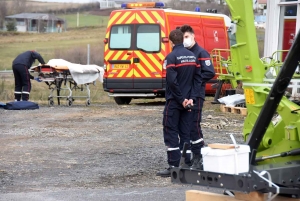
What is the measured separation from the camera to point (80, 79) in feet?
57.2

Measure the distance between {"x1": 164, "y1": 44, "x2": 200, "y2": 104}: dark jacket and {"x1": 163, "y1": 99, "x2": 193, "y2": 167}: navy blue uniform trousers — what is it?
0.39 ft

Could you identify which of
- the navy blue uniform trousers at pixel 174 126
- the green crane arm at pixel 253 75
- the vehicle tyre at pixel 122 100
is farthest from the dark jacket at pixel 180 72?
the vehicle tyre at pixel 122 100

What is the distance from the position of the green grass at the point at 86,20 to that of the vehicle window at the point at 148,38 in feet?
198

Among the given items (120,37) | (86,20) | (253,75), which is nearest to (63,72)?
(120,37)

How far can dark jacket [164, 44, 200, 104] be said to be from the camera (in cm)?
829

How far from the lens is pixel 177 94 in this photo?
8.28 meters

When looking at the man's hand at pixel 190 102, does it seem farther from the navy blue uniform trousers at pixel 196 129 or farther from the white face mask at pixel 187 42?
the white face mask at pixel 187 42

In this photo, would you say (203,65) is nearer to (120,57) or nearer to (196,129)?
(196,129)

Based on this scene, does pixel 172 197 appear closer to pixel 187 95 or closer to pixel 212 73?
pixel 187 95

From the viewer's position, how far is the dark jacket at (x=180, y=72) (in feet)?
27.2

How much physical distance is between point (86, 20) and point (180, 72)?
2987 inches

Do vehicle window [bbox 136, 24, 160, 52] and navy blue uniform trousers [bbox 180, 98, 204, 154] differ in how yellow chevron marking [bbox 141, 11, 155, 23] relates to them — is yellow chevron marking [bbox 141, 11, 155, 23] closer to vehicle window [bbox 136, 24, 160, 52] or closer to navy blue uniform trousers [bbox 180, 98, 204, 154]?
vehicle window [bbox 136, 24, 160, 52]

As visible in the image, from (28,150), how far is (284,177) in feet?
18.2

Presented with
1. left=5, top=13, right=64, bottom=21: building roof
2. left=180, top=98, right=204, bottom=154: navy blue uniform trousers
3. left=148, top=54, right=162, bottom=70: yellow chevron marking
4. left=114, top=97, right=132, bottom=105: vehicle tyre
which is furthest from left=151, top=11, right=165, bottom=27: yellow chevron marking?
left=5, top=13, right=64, bottom=21: building roof
